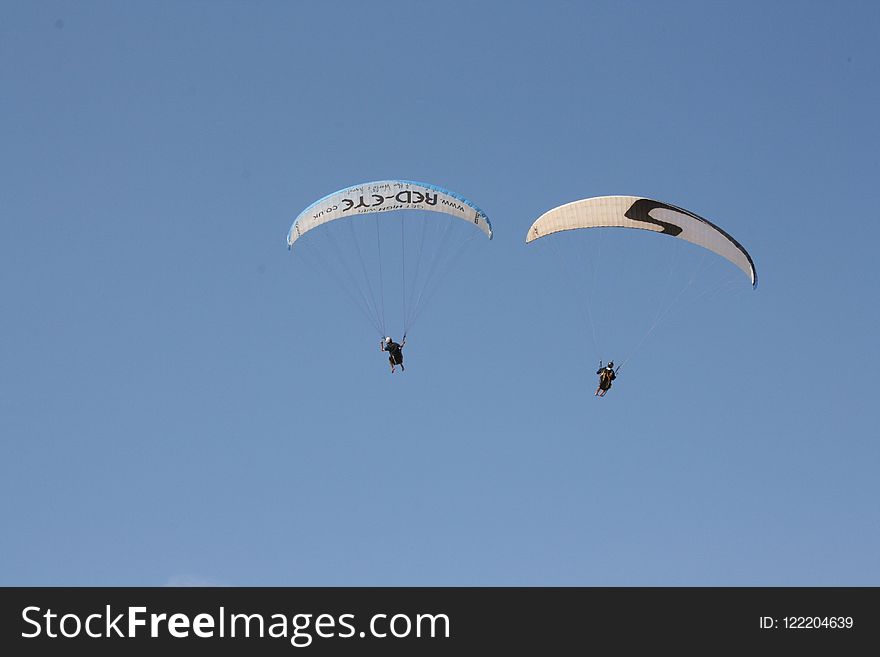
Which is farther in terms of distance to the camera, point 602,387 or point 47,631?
point 602,387

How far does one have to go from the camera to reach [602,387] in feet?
173

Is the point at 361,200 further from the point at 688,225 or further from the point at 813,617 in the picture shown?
the point at 813,617

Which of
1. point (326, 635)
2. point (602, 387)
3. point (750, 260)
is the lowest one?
point (326, 635)

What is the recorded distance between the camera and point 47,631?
42.6m

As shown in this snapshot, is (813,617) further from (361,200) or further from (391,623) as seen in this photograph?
(361,200)

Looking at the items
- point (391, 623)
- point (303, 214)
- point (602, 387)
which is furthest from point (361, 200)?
point (391, 623)

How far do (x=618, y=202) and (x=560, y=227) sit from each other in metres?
2.06

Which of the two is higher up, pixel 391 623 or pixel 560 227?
pixel 560 227

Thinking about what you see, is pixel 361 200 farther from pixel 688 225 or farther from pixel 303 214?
pixel 688 225

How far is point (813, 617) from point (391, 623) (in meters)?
11.4

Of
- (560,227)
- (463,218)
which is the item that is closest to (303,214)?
(463,218)

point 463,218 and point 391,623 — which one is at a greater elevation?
point 463,218

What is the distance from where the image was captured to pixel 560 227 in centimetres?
5272

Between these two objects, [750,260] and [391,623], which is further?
[750,260]
